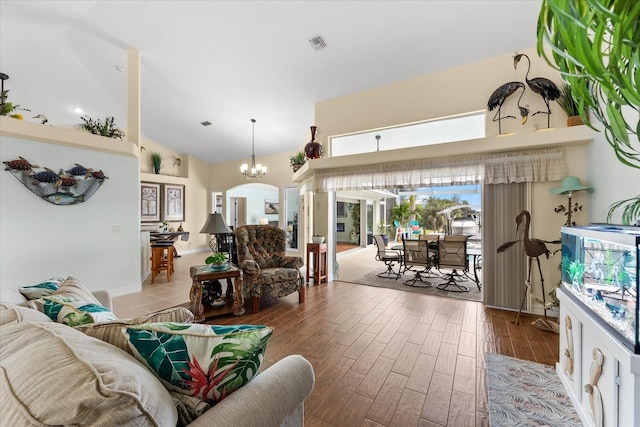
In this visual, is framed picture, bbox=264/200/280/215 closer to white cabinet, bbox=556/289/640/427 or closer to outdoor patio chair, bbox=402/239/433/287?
outdoor patio chair, bbox=402/239/433/287

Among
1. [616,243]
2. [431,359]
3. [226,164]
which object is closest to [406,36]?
[616,243]

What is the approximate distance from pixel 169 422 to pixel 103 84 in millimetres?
6901

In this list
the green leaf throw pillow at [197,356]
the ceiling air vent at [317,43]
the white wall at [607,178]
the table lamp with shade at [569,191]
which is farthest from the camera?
the ceiling air vent at [317,43]

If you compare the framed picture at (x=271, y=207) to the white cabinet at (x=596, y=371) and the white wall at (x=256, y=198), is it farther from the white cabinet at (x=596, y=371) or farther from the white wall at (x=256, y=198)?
the white cabinet at (x=596, y=371)

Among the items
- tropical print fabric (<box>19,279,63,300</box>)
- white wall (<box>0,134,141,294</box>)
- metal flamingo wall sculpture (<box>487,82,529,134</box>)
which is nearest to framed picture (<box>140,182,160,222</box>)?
white wall (<box>0,134,141,294</box>)

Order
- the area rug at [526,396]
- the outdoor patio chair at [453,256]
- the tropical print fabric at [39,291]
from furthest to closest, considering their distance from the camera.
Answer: the outdoor patio chair at [453,256]
the area rug at [526,396]
the tropical print fabric at [39,291]

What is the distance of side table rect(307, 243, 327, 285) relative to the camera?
4875 millimetres

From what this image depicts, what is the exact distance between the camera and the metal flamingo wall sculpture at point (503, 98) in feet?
11.4

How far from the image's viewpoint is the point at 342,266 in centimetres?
676

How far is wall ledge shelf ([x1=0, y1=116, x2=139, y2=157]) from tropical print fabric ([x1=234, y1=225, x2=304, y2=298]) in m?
2.13

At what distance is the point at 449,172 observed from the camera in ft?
12.7

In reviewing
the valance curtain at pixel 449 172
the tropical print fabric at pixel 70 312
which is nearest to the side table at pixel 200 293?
the tropical print fabric at pixel 70 312

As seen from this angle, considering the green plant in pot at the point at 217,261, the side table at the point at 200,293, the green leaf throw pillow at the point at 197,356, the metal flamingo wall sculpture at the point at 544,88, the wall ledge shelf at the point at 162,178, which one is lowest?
the side table at the point at 200,293

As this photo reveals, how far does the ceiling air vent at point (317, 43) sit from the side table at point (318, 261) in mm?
3060
